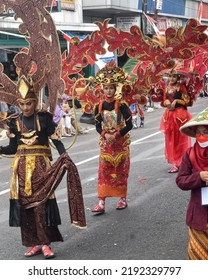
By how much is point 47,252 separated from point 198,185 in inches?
73.0

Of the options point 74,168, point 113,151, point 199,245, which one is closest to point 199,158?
point 199,245

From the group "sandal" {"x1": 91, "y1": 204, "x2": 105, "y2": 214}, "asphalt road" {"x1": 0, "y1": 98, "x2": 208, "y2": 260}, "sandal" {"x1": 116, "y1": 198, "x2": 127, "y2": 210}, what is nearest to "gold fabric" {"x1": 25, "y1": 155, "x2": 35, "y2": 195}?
"asphalt road" {"x1": 0, "y1": 98, "x2": 208, "y2": 260}

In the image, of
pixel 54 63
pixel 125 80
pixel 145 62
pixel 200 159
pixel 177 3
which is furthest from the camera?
pixel 177 3

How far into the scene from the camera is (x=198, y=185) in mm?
3727

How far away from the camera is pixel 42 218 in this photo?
4.80 meters

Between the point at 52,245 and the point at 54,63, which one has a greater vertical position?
the point at 54,63

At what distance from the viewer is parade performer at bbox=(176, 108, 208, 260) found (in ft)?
12.3

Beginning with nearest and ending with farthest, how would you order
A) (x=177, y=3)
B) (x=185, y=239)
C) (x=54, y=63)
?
1. (x=54, y=63)
2. (x=185, y=239)
3. (x=177, y=3)

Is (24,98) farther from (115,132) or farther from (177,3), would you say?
(177,3)

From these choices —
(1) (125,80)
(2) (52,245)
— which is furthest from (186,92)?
(2) (52,245)

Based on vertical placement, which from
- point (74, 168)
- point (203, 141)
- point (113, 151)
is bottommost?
point (113, 151)

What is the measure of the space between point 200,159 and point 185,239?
169 centimetres

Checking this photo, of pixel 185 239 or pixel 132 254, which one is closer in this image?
pixel 132 254

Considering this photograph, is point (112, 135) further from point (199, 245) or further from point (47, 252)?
point (199, 245)
